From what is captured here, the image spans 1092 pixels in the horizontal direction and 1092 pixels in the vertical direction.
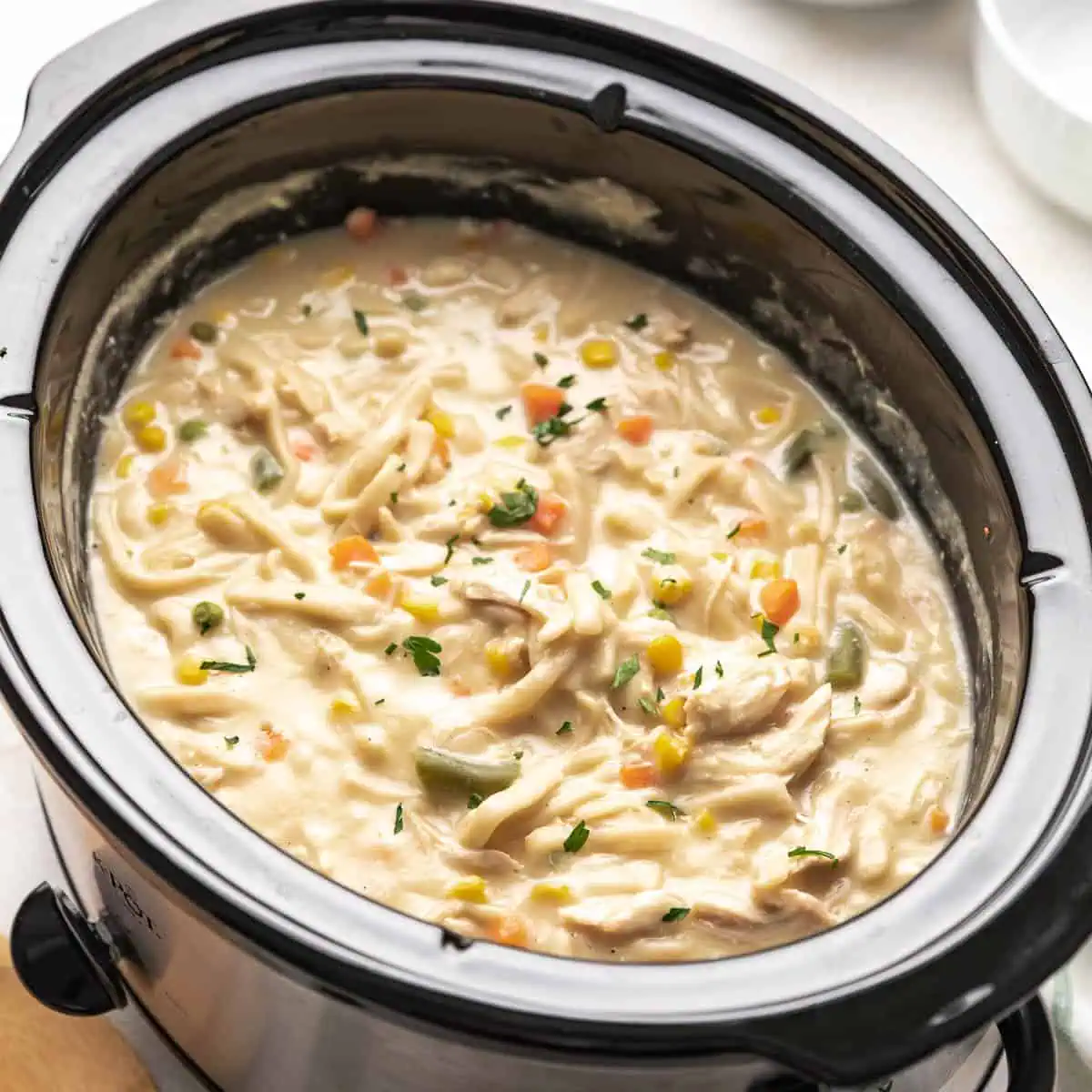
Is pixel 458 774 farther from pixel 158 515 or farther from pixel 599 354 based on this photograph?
pixel 599 354

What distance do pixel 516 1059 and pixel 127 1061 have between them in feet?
3.34

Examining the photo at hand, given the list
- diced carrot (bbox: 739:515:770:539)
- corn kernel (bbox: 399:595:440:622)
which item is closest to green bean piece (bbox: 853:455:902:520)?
diced carrot (bbox: 739:515:770:539)

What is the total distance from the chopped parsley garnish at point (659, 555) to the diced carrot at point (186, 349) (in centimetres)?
96

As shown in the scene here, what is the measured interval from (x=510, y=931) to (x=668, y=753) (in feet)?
1.34

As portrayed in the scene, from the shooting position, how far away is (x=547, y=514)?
2.97 metres

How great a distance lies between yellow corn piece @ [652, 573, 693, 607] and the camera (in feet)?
9.43

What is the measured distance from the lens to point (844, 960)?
203cm

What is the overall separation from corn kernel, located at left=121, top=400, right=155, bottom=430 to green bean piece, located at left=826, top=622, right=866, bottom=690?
1325 mm

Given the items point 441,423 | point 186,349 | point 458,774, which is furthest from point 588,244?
point 458,774

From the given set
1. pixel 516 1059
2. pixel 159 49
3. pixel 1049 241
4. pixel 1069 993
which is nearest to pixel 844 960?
pixel 516 1059

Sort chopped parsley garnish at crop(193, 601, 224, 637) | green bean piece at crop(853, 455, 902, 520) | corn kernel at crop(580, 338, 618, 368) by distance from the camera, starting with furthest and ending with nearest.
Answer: corn kernel at crop(580, 338, 618, 368) < green bean piece at crop(853, 455, 902, 520) < chopped parsley garnish at crop(193, 601, 224, 637)

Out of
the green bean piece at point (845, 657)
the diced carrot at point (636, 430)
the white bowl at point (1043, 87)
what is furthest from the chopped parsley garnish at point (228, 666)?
the white bowl at point (1043, 87)

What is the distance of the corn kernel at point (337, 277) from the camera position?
132 inches

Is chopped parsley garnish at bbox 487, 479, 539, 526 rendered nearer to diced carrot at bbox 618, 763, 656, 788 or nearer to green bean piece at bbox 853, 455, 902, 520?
diced carrot at bbox 618, 763, 656, 788
